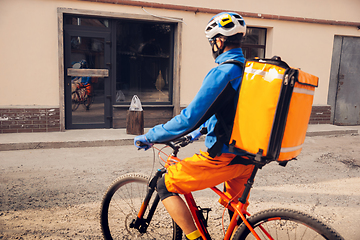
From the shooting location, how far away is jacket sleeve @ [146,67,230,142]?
188 cm

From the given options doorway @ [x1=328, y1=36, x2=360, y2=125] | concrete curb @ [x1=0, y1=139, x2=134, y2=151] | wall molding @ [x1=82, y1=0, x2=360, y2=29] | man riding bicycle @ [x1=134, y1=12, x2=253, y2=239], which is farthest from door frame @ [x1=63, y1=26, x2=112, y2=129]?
doorway @ [x1=328, y1=36, x2=360, y2=125]

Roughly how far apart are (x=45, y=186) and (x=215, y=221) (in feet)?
8.11

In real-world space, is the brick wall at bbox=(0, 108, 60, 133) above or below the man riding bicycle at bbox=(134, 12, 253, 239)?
below

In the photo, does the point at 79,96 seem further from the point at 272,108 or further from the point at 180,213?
the point at 272,108

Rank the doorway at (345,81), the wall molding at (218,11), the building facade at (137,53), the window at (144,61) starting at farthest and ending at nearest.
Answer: the doorway at (345,81), the window at (144,61), the wall molding at (218,11), the building facade at (137,53)

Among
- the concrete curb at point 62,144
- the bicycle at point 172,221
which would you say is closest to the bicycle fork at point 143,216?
the bicycle at point 172,221

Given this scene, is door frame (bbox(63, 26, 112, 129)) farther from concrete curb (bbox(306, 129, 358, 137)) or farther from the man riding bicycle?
the man riding bicycle

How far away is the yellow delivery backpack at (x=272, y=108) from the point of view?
169 centimetres

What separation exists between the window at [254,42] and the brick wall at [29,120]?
594 centimetres

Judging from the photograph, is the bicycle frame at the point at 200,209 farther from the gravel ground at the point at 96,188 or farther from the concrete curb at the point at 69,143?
the concrete curb at the point at 69,143

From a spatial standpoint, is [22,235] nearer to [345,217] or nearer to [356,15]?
[345,217]

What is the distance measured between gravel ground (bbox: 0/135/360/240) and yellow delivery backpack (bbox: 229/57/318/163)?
170 cm

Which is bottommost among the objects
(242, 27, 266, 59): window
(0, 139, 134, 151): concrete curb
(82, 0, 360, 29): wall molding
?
(0, 139, 134, 151): concrete curb

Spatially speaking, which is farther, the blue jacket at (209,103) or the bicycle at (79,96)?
the bicycle at (79,96)
